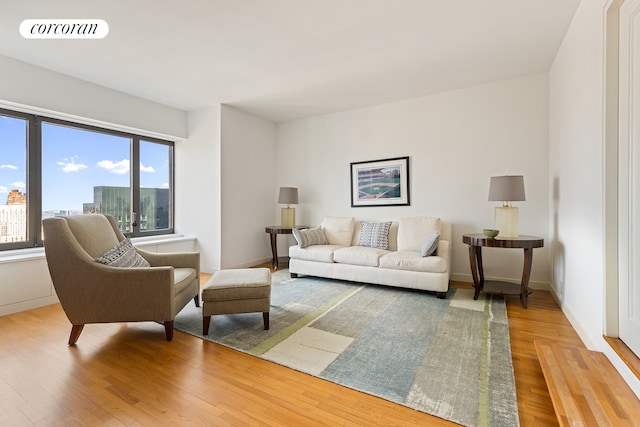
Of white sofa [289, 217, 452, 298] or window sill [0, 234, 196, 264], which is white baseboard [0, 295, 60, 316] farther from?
white sofa [289, 217, 452, 298]

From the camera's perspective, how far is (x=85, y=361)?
2.00 metres

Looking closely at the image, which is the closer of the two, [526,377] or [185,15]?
[526,377]

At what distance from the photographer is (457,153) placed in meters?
3.99

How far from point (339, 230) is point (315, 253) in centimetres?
64

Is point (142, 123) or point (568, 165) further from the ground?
point (142, 123)

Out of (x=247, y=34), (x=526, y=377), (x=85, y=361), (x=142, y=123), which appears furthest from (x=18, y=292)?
(x=526, y=377)

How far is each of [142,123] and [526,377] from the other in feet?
16.4

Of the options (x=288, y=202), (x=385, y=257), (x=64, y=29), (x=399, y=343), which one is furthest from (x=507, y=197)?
(x=64, y=29)

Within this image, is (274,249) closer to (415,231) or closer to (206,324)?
(415,231)

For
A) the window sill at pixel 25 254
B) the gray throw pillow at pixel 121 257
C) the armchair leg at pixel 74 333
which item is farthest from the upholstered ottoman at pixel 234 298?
the window sill at pixel 25 254

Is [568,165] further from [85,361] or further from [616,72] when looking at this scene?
[85,361]

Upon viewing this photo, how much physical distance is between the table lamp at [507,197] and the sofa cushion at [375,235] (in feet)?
4.37

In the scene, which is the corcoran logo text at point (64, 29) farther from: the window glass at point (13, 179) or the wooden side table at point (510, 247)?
the wooden side table at point (510, 247)

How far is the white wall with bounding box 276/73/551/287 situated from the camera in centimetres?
355
